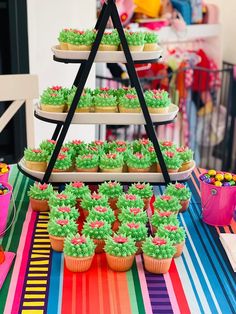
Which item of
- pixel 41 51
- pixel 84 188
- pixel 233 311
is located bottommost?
pixel 233 311

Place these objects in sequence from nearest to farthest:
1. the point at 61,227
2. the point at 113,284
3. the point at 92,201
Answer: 1. the point at 113,284
2. the point at 61,227
3. the point at 92,201

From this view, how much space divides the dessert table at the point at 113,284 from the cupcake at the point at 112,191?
7.7 inches

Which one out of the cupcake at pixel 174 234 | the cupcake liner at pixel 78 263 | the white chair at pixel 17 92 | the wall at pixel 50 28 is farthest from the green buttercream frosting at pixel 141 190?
the wall at pixel 50 28

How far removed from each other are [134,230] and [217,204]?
0.98 ft

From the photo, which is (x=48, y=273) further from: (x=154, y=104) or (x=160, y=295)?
(x=154, y=104)

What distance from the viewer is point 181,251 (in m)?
1.35

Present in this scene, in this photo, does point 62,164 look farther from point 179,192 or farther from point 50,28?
point 50,28

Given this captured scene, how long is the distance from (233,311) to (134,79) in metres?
0.65

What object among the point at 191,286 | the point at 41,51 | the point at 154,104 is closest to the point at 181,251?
the point at 191,286

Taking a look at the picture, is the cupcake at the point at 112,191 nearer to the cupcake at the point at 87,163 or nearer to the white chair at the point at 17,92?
the cupcake at the point at 87,163

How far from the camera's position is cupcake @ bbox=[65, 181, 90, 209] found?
4.93 feet

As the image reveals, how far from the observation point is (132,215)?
1373 mm

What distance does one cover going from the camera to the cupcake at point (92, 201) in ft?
4.70

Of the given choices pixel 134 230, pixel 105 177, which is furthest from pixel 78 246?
pixel 105 177
